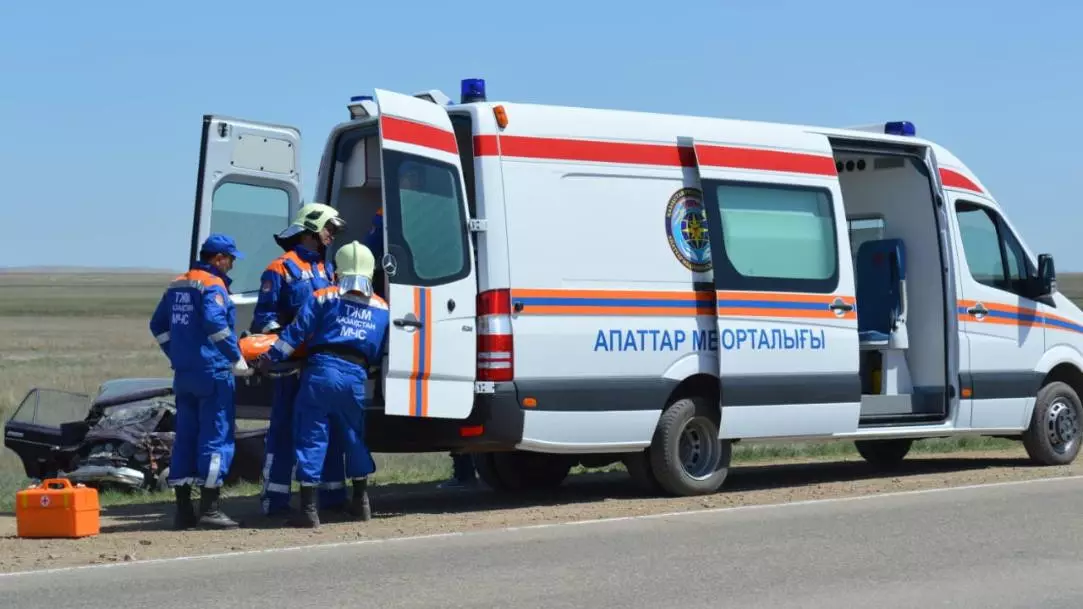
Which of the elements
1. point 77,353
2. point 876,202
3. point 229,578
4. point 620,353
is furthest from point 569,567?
point 77,353

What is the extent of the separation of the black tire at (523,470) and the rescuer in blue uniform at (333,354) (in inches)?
102

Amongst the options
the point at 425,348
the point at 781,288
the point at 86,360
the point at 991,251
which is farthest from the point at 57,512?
the point at 86,360

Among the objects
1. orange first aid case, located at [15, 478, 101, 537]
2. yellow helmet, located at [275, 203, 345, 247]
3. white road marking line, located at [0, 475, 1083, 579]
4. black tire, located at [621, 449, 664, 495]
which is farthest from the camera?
black tire, located at [621, 449, 664, 495]

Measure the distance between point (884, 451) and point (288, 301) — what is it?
6.78m

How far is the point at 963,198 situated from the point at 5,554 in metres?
8.25

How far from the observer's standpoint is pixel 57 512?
948 cm

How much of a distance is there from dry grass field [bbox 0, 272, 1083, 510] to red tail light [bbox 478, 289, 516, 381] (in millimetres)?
3529

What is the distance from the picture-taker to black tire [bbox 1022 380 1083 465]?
13.8 m

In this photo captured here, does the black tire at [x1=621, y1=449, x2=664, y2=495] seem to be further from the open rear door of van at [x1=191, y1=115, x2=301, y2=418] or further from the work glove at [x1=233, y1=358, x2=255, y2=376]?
the work glove at [x1=233, y1=358, x2=255, y2=376]

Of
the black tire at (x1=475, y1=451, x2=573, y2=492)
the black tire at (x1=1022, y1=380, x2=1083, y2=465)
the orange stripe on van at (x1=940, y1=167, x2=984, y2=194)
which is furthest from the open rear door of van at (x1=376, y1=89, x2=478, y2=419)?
the black tire at (x1=1022, y1=380, x2=1083, y2=465)

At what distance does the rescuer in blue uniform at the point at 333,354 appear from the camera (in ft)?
32.2

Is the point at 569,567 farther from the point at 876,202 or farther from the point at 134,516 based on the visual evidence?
the point at 876,202

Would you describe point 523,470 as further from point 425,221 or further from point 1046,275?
point 1046,275

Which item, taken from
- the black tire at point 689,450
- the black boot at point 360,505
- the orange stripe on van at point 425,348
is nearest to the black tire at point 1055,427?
the black tire at point 689,450
